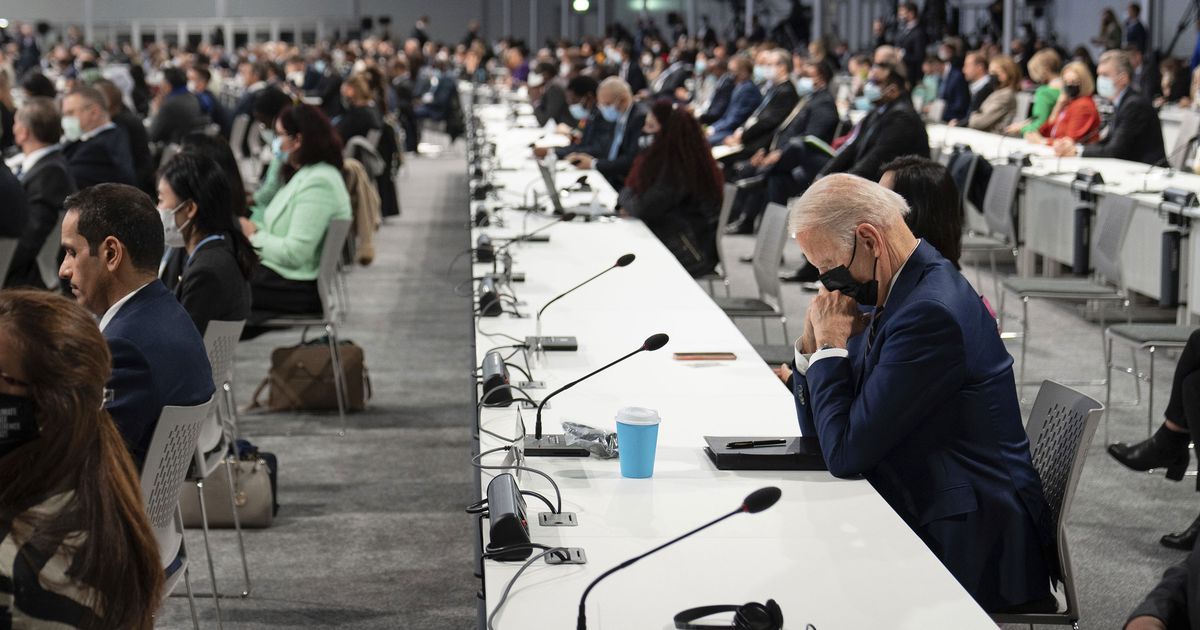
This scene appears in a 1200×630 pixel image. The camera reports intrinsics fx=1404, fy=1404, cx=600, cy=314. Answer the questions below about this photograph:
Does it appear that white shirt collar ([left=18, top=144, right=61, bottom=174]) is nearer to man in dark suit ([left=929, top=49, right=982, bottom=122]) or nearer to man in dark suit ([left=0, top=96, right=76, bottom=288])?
man in dark suit ([left=0, top=96, right=76, bottom=288])

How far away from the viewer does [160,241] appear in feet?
10.3

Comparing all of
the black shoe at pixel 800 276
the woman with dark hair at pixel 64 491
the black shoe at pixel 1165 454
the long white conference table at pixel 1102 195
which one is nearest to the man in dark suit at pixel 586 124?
the black shoe at pixel 800 276

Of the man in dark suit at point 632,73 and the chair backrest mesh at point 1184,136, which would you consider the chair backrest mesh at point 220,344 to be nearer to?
the chair backrest mesh at point 1184,136

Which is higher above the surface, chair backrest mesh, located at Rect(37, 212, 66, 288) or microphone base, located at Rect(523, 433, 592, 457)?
microphone base, located at Rect(523, 433, 592, 457)

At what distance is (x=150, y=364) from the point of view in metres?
2.89

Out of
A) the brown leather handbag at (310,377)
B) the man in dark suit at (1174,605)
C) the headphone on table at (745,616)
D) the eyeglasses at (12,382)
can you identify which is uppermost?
the eyeglasses at (12,382)

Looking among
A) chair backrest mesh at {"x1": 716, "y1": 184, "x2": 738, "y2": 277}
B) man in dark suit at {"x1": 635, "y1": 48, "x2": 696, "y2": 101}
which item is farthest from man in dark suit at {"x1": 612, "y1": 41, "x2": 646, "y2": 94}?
chair backrest mesh at {"x1": 716, "y1": 184, "x2": 738, "y2": 277}

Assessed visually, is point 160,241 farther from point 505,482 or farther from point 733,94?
point 733,94

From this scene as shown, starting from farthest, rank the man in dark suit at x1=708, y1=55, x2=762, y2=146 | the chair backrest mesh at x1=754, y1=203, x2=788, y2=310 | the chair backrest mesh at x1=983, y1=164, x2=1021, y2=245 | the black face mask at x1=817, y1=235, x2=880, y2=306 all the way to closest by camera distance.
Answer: the man in dark suit at x1=708, y1=55, x2=762, y2=146, the chair backrest mesh at x1=983, y1=164, x2=1021, y2=245, the chair backrest mesh at x1=754, y1=203, x2=788, y2=310, the black face mask at x1=817, y1=235, x2=880, y2=306

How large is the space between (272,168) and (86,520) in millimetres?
5557

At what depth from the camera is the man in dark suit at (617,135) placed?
8273 mm

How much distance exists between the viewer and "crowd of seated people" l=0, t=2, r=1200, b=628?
1.91 metres

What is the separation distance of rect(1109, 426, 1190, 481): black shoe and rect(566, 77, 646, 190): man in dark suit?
4158 mm

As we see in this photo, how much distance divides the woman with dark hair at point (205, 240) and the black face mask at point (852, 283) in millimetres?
1997
